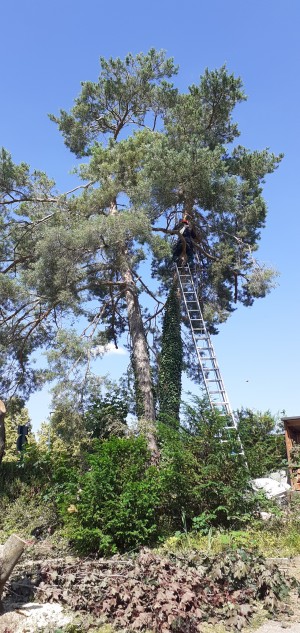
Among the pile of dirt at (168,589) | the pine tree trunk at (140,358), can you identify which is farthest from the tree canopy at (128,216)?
the pile of dirt at (168,589)

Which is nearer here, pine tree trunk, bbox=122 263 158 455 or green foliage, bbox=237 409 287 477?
green foliage, bbox=237 409 287 477

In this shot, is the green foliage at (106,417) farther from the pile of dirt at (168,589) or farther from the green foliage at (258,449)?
the pile of dirt at (168,589)

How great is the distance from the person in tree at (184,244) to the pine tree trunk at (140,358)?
1633 millimetres

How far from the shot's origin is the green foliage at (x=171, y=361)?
12925 mm

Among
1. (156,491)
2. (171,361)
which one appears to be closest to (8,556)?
(156,491)

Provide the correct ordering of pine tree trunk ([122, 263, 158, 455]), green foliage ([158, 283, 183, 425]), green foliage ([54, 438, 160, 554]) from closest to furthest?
green foliage ([54, 438, 160, 554]) < pine tree trunk ([122, 263, 158, 455]) < green foliage ([158, 283, 183, 425])

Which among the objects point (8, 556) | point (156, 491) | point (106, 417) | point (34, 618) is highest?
point (106, 417)

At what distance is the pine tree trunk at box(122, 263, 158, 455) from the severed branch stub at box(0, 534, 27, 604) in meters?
6.34

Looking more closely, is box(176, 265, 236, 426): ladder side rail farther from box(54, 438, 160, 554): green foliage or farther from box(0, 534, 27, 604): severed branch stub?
box(0, 534, 27, 604): severed branch stub

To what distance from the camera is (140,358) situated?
1299cm

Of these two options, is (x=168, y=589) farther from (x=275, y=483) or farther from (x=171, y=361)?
(x=171, y=361)

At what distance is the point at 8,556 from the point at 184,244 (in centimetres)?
1102

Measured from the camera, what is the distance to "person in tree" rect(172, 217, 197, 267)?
48.0ft

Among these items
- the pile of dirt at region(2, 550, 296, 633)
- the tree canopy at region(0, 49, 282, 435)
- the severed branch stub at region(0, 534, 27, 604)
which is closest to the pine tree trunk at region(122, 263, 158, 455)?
the tree canopy at region(0, 49, 282, 435)
